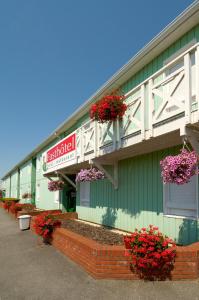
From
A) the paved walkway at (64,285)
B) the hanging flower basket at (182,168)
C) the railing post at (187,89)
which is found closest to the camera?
the paved walkway at (64,285)

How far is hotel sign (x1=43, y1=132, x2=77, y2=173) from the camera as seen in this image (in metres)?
11.8

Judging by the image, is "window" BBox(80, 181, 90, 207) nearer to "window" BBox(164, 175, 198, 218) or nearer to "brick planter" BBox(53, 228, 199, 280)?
"window" BBox(164, 175, 198, 218)

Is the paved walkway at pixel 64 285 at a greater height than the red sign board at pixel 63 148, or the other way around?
the red sign board at pixel 63 148

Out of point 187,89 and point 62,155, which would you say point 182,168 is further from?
point 62,155

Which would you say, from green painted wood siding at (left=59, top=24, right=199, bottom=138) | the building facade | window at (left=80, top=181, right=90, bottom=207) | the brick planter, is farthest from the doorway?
the brick planter

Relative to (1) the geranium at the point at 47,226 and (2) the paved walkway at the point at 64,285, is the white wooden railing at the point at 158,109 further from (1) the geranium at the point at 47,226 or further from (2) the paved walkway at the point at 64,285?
(2) the paved walkway at the point at 64,285

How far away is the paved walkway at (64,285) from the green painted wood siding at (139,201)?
219cm

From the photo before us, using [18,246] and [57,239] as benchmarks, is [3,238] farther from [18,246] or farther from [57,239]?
[57,239]

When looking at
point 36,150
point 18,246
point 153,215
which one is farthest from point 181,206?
point 36,150

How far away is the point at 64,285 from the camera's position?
5426 mm

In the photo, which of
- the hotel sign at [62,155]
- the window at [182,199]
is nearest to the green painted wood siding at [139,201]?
the window at [182,199]

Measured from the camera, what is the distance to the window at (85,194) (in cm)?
1324

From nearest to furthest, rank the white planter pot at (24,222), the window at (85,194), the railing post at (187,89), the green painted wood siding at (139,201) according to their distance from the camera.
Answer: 1. the railing post at (187,89)
2. the green painted wood siding at (139,201)
3. the white planter pot at (24,222)
4. the window at (85,194)

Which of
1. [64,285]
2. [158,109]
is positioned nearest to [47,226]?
[64,285]
